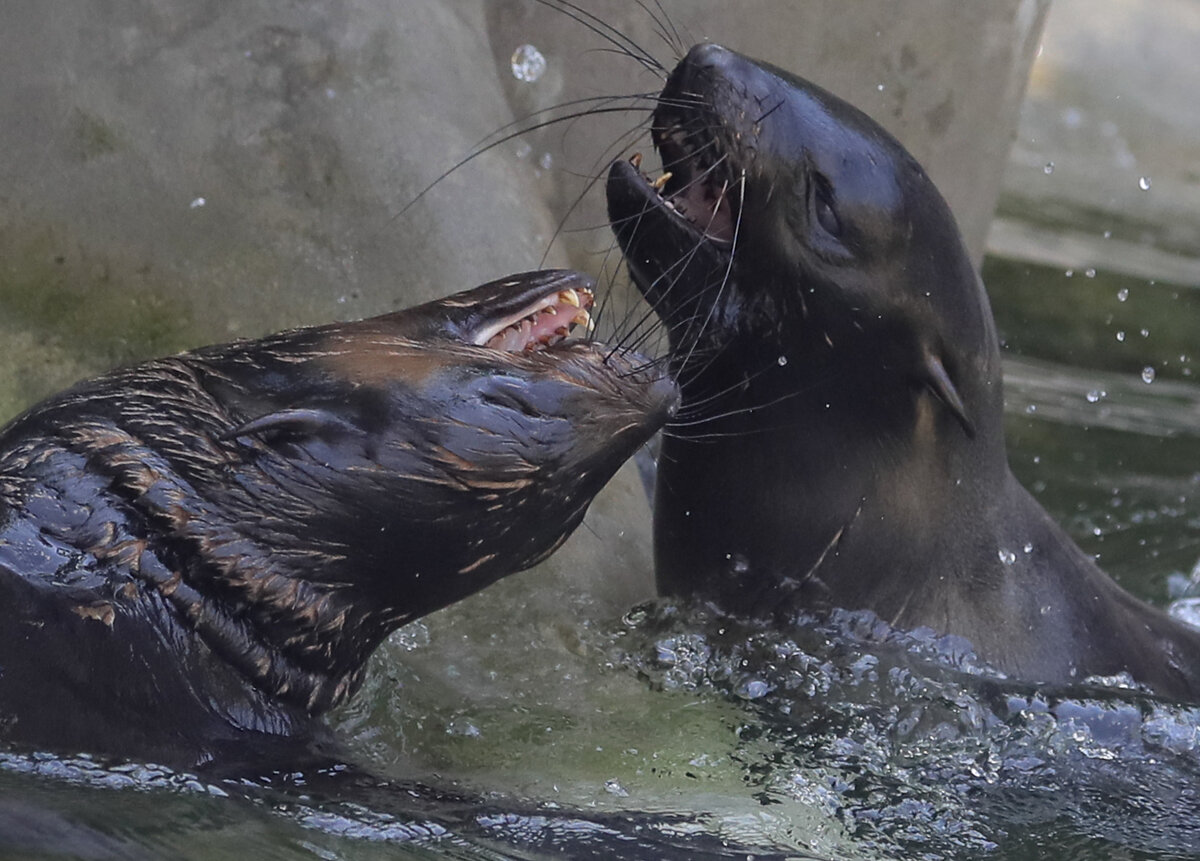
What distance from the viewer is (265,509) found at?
3.10 m

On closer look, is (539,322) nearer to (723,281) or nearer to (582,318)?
(582,318)

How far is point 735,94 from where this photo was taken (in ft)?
13.0

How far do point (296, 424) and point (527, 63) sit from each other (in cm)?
307

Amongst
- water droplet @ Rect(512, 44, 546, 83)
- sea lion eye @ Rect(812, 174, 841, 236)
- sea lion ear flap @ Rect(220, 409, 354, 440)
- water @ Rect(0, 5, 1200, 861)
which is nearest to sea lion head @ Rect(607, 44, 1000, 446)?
sea lion eye @ Rect(812, 174, 841, 236)

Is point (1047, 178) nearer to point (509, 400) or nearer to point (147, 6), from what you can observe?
point (147, 6)

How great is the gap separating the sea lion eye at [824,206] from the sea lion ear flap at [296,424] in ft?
4.57

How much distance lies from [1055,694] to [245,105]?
2743 millimetres

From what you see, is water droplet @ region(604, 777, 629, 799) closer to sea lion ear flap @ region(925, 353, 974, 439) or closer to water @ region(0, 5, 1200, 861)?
water @ region(0, 5, 1200, 861)

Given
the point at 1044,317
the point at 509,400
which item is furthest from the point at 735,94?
the point at 1044,317

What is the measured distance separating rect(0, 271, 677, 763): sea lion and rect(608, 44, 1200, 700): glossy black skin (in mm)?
803

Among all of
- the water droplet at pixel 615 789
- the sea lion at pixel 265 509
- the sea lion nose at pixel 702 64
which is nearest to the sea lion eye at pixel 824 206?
the sea lion nose at pixel 702 64

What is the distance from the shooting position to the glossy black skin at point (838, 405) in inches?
156

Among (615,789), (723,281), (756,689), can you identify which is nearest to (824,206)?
(723,281)

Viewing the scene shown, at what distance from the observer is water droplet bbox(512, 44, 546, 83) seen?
5.84m
